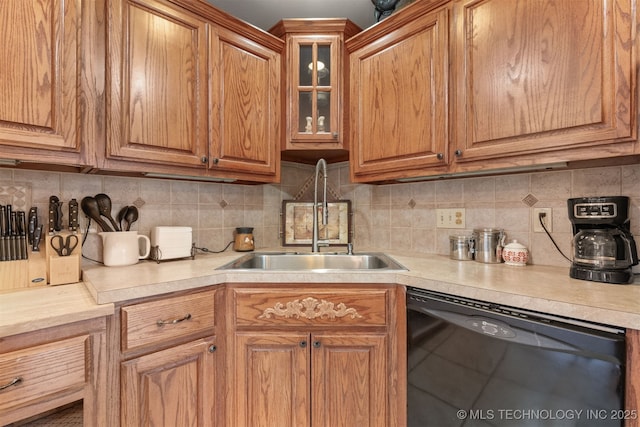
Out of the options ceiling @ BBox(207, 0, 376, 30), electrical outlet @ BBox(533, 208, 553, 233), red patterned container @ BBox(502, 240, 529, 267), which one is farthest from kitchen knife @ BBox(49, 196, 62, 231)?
electrical outlet @ BBox(533, 208, 553, 233)

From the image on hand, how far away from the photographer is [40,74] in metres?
0.97

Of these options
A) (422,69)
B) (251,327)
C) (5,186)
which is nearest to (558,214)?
(422,69)

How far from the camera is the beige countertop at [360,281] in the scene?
0.74 meters

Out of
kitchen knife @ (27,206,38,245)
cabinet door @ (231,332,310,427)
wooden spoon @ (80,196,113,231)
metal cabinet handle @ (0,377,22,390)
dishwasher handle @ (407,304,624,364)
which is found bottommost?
cabinet door @ (231,332,310,427)

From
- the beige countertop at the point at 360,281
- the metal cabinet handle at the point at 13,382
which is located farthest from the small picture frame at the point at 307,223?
the metal cabinet handle at the point at 13,382

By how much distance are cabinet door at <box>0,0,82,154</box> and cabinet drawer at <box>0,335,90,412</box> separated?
2.10 ft

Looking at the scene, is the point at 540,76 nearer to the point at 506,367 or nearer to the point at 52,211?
the point at 506,367

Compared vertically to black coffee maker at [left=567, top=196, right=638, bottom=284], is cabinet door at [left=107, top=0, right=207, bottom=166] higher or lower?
higher

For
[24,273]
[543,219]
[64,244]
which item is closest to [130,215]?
[64,244]

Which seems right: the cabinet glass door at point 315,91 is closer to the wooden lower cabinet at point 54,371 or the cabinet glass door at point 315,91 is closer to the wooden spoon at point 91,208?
the wooden spoon at point 91,208

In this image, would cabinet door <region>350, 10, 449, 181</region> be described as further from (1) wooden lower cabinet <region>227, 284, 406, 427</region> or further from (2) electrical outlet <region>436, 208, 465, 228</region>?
(1) wooden lower cabinet <region>227, 284, 406, 427</region>

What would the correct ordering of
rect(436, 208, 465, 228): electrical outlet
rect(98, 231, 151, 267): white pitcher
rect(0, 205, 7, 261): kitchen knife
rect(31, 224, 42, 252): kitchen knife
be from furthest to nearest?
rect(436, 208, 465, 228): electrical outlet → rect(98, 231, 151, 267): white pitcher → rect(31, 224, 42, 252): kitchen knife → rect(0, 205, 7, 261): kitchen knife

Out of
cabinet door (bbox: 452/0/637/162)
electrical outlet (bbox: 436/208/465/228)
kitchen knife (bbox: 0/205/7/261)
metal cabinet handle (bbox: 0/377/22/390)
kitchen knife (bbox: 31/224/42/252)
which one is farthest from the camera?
electrical outlet (bbox: 436/208/465/228)

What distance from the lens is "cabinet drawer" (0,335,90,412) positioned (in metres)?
0.70
